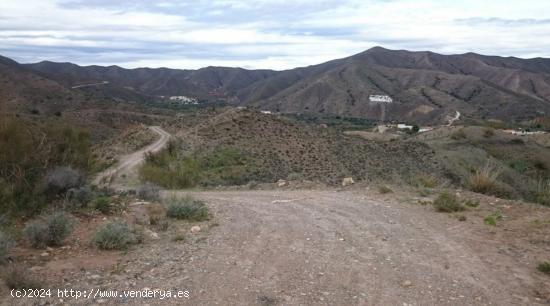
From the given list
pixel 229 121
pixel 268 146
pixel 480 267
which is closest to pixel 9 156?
pixel 480 267

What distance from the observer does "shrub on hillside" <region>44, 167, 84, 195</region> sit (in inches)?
373

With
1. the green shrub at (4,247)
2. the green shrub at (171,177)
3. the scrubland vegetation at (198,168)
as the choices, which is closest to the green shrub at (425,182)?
the scrubland vegetation at (198,168)

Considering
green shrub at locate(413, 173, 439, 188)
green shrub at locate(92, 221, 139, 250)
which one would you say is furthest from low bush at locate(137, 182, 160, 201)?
green shrub at locate(413, 173, 439, 188)

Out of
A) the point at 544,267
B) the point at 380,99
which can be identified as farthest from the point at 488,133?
the point at 380,99

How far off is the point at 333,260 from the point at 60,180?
215 inches

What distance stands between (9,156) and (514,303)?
8.21 meters

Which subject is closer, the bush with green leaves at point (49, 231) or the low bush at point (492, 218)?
the bush with green leaves at point (49, 231)

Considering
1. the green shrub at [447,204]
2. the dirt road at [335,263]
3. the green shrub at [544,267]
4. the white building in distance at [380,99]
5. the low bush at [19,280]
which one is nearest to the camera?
the low bush at [19,280]

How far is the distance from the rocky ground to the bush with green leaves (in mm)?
303

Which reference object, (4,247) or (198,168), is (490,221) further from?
(198,168)

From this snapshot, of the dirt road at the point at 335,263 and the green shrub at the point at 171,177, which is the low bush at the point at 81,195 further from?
the green shrub at the point at 171,177

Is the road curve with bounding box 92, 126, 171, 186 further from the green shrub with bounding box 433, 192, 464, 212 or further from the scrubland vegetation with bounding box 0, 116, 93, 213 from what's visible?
the green shrub with bounding box 433, 192, 464, 212

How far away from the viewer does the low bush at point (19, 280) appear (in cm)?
571

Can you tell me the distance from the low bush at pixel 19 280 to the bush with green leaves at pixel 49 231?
1.61 metres
